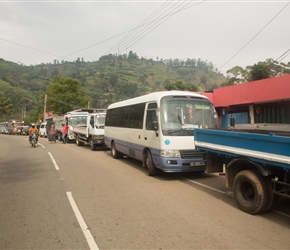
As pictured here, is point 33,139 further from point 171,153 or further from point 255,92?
point 255,92

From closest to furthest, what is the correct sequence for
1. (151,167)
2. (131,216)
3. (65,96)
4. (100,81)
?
(131,216)
(151,167)
(65,96)
(100,81)

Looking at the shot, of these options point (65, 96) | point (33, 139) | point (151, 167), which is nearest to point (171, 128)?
point (151, 167)

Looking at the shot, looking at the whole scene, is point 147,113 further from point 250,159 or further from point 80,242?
point 80,242

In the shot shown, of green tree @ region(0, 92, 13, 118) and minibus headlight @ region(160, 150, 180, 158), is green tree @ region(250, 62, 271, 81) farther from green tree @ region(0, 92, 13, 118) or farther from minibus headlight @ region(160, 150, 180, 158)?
green tree @ region(0, 92, 13, 118)

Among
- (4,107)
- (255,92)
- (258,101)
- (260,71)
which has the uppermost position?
(4,107)

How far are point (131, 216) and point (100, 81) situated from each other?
9712cm

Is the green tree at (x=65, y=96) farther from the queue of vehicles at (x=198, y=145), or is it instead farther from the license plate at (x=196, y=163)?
the license plate at (x=196, y=163)

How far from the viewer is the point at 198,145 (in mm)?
7008

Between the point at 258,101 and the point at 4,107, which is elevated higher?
the point at 4,107

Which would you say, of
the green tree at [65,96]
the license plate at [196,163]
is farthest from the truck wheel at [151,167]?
the green tree at [65,96]

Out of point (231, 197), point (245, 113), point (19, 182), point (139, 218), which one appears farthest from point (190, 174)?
point (245, 113)

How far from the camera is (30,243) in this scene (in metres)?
4.03

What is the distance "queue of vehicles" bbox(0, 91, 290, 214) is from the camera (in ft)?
16.1

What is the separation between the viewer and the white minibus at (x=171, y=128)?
26.1 ft
